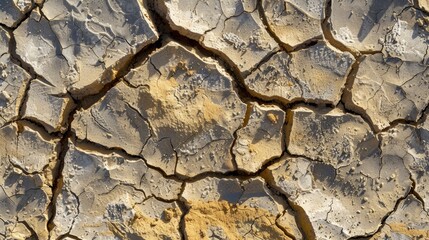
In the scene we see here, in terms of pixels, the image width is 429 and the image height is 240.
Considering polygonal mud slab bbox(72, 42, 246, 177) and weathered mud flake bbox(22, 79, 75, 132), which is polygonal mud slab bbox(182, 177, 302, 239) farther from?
weathered mud flake bbox(22, 79, 75, 132)

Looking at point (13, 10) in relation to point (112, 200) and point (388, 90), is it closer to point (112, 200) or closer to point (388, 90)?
point (112, 200)

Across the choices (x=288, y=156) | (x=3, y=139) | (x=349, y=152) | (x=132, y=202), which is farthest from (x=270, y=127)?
(x=3, y=139)

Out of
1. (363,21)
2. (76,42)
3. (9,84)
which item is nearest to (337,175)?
(363,21)

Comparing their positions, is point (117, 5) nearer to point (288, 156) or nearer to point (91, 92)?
point (91, 92)

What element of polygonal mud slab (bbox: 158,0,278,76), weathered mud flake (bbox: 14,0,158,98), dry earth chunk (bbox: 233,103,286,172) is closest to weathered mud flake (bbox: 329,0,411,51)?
polygonal mud slab (bbox: 158,0,278,76)

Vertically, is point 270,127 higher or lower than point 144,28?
lower

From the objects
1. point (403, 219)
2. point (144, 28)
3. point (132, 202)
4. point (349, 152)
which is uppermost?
point (144, 28)

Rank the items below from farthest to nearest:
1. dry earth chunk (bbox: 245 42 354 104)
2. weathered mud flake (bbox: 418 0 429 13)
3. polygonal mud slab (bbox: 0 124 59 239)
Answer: weathered mud flake (bbox: 418 0 429 13), dry earth chunk (bbox: 245 42 354 104), polygonal mud slab (bbox: 0 124 59 239)
